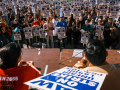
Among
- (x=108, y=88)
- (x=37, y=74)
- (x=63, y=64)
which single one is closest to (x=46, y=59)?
(x=63, y=64)

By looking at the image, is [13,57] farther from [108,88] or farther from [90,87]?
[108,88]

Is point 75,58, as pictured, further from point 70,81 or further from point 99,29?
point 99,29

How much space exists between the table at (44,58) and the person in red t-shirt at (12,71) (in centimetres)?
98

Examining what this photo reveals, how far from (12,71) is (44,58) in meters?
1.53

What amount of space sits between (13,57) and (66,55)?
1.70m

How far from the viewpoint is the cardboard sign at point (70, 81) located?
88cm

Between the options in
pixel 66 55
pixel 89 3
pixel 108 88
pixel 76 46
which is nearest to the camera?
pixel 108 88

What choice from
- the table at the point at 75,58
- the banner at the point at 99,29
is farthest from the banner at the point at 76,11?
the table at the point at 75,58

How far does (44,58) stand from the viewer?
2.76 m

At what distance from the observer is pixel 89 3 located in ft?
25.5

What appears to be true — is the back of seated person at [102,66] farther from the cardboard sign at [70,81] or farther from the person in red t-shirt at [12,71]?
the person in red t-shirt at [12,71]

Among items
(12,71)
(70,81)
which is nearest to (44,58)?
(12,71)

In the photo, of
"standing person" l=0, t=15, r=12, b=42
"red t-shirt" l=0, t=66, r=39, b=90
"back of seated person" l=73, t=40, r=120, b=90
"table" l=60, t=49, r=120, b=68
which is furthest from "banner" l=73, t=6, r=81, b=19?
"red t-shirt" l=0, t=66, r=39, b=90

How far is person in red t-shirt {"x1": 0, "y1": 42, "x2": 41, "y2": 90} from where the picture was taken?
1.18m
